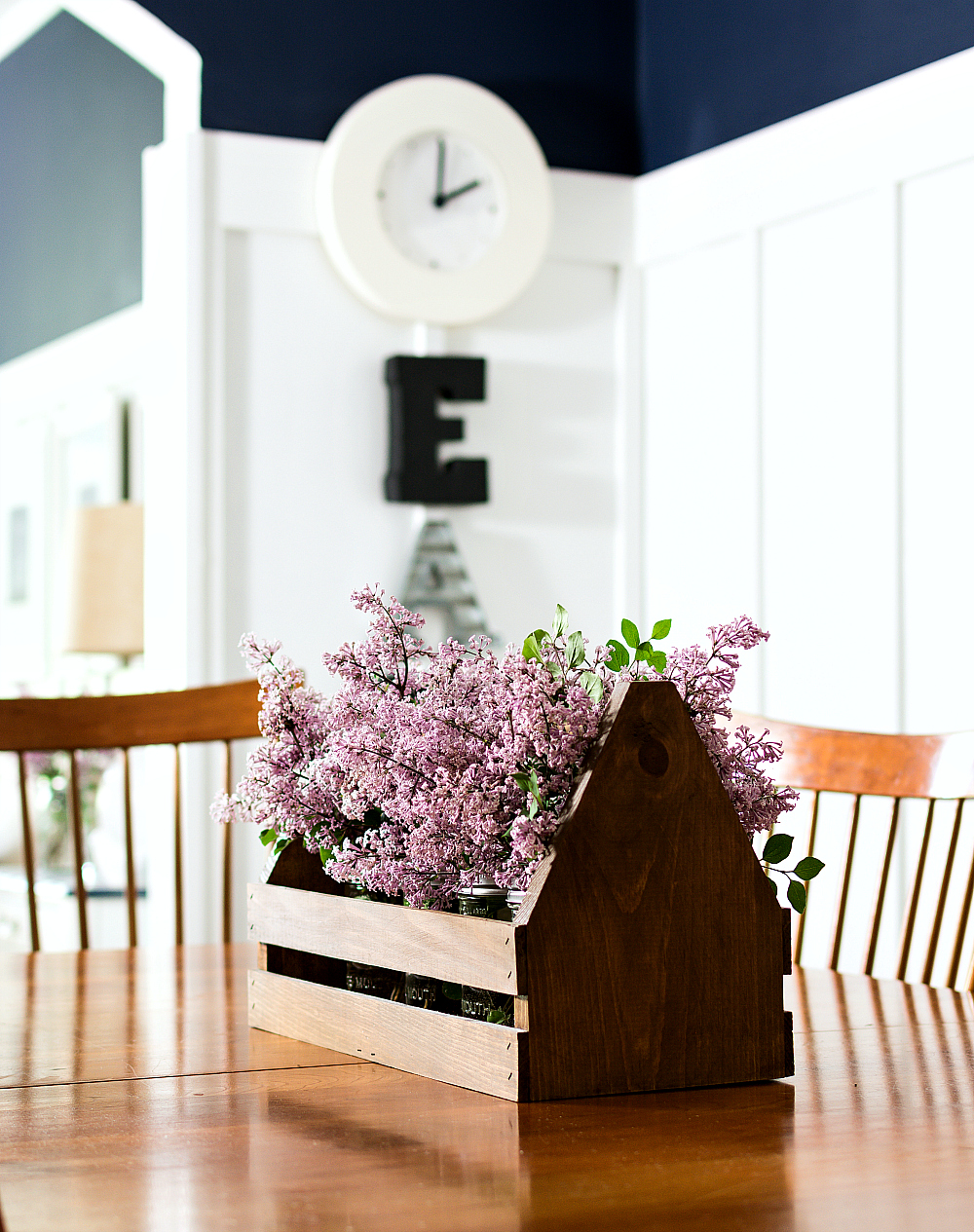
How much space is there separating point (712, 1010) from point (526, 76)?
2.95 meters

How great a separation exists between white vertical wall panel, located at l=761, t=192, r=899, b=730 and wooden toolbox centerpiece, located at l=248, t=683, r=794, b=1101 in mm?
1990

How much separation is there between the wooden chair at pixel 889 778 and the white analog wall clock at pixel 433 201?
1773 millimetres

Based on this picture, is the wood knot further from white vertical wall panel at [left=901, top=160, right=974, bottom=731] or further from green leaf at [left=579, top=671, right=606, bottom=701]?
white vertical wall panel at [left=901, top=160, right=974, bottom=731]

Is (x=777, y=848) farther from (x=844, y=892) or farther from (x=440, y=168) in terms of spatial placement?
(x=440, y=168)

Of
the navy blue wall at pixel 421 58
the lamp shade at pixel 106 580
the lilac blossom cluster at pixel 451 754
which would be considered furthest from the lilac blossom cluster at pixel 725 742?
the lamp shade at pixel 106 580

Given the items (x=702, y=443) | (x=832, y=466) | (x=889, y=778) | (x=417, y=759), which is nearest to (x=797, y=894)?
(x=417, y=759)

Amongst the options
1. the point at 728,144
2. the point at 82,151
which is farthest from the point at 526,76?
the point at 82,151

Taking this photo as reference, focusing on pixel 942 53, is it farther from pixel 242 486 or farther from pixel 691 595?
pixel 242 486

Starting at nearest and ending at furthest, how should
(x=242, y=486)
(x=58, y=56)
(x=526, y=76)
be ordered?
(x=242, y=486)
(x=526, y=76)
(x=58, y=56)

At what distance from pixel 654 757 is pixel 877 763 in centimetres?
80

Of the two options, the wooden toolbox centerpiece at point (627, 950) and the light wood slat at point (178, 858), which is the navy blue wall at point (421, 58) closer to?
the light wood slat at point (178, 858)

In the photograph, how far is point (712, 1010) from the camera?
928 mm

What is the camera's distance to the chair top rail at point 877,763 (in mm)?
1584

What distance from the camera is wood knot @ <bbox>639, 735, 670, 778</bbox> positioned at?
3.09 feet
